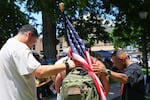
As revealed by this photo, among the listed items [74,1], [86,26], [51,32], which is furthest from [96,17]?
[74,1]

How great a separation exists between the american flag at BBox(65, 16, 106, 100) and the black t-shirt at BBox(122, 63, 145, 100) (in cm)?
57

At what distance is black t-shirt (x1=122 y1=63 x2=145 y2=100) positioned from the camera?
632 cm

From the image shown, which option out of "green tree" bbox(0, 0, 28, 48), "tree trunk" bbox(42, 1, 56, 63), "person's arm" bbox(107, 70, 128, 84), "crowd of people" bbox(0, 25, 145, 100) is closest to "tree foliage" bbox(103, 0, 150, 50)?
"tree trunk" bbox(42, 1, 56, 63)

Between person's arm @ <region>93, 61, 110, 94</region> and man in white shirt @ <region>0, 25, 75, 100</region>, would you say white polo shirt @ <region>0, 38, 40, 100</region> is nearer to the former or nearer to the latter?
man in white shirt @ <region>0, 25, 75, 100</region>

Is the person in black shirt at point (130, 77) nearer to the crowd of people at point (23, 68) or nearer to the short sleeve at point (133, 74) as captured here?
the short sleeve at point (133, 74)

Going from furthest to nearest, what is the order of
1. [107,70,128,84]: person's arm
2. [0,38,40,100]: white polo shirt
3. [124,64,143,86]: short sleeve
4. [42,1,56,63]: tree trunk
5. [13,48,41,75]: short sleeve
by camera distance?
[42,1,56,63]: tree trunk < [124,64,143,86]: short sleeve < [107,70,128,84]: person's arm < [0,38,40,100]: white polo shirt < [13,48,41,75]: short sleeve

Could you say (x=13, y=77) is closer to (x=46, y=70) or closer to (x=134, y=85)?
(x=46, y=70)

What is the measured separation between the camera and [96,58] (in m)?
6.16

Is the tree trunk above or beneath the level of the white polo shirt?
beneath

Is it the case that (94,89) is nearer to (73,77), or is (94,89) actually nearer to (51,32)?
(73,77)

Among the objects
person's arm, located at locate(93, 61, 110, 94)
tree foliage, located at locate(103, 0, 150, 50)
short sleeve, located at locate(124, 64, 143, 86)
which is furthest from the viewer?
tree foliage, located at locate(103, 0, 150, 50)

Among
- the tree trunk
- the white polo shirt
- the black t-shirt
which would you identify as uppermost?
the white polo shirt

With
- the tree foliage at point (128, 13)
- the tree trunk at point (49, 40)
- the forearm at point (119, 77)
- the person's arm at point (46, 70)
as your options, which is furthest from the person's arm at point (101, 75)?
the tree foliage at point (128, 13)

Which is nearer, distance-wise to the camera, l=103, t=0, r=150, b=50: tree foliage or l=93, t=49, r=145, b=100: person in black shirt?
l=93, t=49, r=145, b=100: person in black shirt
